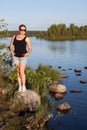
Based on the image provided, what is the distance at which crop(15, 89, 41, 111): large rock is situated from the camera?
43.5 ft

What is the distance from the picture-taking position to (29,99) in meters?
13.4

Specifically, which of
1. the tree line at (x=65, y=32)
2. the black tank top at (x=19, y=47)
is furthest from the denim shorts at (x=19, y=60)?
the tree line at (x=65, y=32)

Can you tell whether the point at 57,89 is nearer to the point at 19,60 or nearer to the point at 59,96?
the point at 59,96

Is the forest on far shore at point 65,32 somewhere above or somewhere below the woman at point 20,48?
below

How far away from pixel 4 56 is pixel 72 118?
3865 millimetres

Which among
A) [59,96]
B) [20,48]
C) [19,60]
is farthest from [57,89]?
[20,48]

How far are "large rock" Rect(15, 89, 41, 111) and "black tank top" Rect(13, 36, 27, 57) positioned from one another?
176 cm

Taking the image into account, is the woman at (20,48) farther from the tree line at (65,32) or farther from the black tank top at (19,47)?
the tree line at (65,32)

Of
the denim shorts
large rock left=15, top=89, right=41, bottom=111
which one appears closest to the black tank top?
the denim shorts

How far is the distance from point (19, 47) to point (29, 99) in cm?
234

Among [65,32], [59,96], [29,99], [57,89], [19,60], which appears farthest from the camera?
[65,32]

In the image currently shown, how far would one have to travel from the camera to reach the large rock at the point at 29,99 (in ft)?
43.5

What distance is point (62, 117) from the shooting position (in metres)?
14.2

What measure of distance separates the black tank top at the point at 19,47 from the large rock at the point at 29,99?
1.76m
